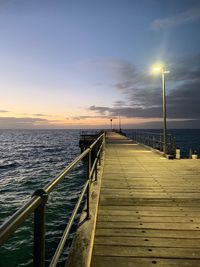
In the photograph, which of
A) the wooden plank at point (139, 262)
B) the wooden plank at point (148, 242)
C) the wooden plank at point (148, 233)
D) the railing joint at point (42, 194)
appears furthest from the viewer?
→ the wooden plank at point (148, 233)

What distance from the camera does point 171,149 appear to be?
1580cm

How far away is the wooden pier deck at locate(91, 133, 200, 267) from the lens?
11.0ft

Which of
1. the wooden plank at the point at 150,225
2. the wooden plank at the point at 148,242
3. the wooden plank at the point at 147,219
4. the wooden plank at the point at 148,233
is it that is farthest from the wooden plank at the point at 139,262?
the wooden plank at the point at 147,219

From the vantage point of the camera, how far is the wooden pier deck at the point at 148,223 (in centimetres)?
336

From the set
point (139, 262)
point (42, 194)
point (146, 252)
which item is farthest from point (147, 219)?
point (42, 194)

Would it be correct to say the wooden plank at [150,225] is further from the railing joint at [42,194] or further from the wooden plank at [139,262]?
the railing joint at [42,194]

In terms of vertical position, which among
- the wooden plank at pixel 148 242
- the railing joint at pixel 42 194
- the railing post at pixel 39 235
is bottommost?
the wooden plank at pixel 148 242

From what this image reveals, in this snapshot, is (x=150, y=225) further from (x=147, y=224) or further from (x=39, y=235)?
(x=39, y=235)

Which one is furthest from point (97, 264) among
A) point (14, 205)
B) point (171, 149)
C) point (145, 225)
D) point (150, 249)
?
point (171, 149)

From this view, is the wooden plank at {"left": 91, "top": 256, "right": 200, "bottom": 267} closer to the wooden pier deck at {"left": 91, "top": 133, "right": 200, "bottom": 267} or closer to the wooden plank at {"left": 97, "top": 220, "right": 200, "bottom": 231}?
the wooden pier deck at {"left": 91, "top": 133, "right": 200, "bottom": 267}

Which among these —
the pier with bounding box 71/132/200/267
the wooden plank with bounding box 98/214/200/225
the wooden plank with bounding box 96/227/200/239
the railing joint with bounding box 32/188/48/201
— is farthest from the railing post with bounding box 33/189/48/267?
the wooden plank with bounding box 98/214/200/225

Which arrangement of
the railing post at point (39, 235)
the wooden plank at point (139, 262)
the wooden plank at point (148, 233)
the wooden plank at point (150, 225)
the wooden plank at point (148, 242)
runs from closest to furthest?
the railing post at point (39, 235), the wooden plank at point (139, 262), the wooden plank at point (148, 242), the wooden plank at point (148, 233), the wooden plank at point (150, 225)

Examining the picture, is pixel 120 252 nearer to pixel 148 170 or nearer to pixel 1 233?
pixel 1 233

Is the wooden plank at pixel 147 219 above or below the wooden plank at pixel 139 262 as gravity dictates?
above
